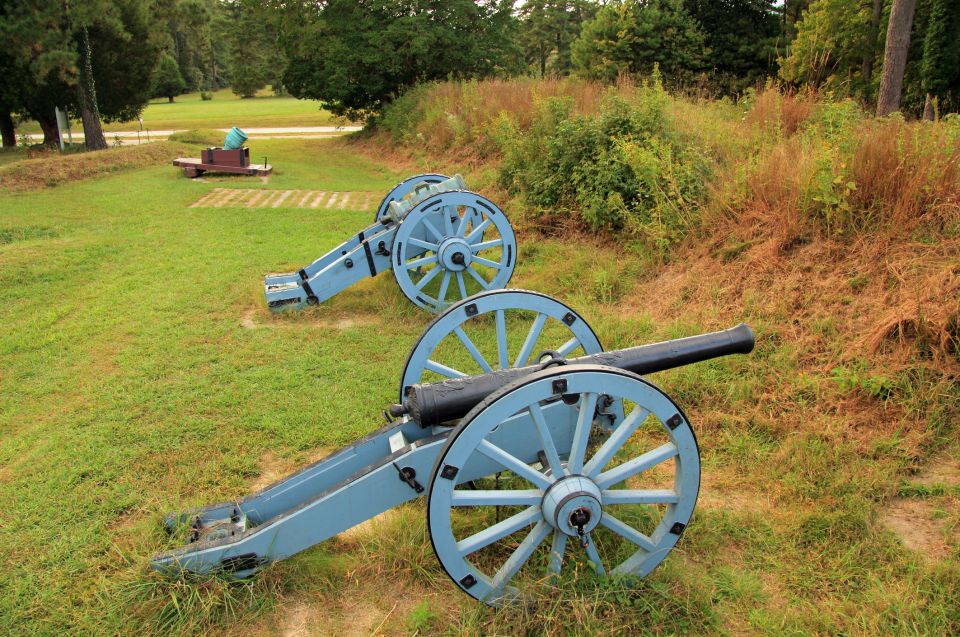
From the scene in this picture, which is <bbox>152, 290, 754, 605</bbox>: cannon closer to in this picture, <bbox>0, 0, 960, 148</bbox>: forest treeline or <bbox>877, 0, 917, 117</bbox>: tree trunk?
<bbox>877, 0, 917, 117</bbox>: tree trunk

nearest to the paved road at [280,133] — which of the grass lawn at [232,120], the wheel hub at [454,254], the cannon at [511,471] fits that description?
the grass lawn at [232,120]

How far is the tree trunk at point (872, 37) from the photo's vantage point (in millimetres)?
20036

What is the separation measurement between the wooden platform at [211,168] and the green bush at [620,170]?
22.5ft

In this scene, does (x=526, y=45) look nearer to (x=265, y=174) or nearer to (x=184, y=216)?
(x=265, y=174)

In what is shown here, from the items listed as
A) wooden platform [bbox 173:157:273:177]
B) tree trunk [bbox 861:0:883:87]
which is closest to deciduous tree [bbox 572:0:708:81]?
tree trunk [bbox 861:0:883:87]

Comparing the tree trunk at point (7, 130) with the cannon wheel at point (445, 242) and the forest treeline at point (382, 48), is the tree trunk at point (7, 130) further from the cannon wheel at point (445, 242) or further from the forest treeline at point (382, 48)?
the cannon wheel at point (445, 242)

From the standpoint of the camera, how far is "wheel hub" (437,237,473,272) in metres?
5.41

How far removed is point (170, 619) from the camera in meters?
2.45

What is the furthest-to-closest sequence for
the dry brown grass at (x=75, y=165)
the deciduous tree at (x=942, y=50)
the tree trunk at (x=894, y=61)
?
the deciduous tree at (x=942, y=50) → the dry brown grass at (x=75, y=165) → the tree trunk at (x=894, y=61)

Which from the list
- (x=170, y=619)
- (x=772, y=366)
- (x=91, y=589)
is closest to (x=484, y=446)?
(x=170, y=619)

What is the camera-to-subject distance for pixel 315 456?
3.68 m

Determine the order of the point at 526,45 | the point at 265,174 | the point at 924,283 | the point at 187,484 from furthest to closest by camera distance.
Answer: the point at 526,45
the point at 265,174
the point at 924,283
the point at 187,484

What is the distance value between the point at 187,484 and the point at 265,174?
10.5 m

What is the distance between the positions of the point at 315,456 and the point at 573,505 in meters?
1.86
